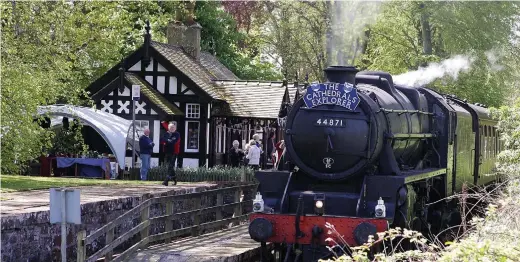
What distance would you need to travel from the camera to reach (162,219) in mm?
16234

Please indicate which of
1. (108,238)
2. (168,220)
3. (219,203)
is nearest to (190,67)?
(219,203)

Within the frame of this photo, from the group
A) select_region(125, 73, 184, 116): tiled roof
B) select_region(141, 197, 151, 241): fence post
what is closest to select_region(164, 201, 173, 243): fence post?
select_region(141, 197, 151, 241): fence post

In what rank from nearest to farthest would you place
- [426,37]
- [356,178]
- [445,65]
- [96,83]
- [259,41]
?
[356,178] < [96,83] < [445,65] < [426,37] < [259,41]

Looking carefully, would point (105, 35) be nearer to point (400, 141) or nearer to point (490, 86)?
point (490, 86)

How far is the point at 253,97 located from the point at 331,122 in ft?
59.3

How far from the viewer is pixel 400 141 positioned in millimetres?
14703

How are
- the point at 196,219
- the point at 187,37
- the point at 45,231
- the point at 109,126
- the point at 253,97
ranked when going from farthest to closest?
the point at 187,37 < the point at 253,97 < the point at 109,126 < the point at 196,219 < the point at 45,231

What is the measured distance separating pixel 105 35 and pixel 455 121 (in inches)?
651

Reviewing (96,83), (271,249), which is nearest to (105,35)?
(96,83)

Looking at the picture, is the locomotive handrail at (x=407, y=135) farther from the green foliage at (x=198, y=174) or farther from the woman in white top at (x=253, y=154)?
the woman in white top at (x=253, y=154)

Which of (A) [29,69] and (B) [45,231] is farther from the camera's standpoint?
(A) [29,69]

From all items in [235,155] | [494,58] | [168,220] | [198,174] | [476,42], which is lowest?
[168,220]

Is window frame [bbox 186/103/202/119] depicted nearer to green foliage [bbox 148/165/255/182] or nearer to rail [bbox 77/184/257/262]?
green foliage [bbox 148/165/255/182]

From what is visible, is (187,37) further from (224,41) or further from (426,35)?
(224,41)
